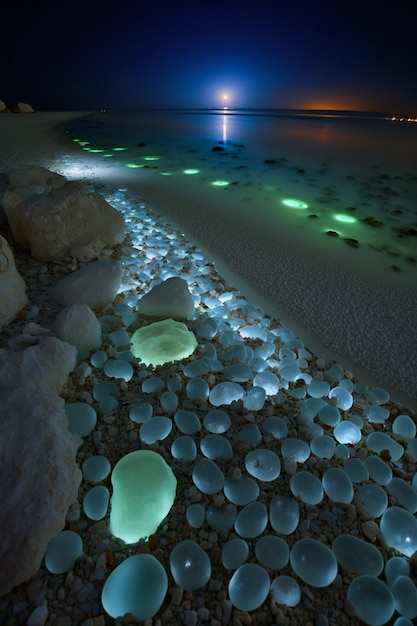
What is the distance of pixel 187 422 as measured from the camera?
99cm

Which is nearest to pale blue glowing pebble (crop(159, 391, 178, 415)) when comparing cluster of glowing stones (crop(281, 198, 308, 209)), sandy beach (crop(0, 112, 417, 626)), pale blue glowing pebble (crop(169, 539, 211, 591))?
sandy beach (crop(0, 112, 417, 626))

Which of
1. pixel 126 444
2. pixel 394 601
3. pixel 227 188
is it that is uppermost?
pixel 227 188

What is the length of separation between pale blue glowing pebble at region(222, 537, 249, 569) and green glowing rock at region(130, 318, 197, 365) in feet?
2.03

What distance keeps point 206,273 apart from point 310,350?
76cm

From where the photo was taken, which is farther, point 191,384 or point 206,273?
point 206,273

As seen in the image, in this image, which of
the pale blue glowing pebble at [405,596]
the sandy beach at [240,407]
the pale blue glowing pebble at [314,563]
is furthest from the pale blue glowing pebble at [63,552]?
the pale blue glowing pebble at [405,596]

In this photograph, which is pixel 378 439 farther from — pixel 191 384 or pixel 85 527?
pixel 85 527

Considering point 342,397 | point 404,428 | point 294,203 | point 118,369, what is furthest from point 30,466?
point 294,203

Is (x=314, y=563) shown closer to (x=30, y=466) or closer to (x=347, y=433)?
(x=347, y=433)

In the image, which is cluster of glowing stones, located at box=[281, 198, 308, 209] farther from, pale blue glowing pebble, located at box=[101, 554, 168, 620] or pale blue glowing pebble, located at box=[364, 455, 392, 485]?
pale blue glowing pebble, located at box=[101, 554, 168, 620]

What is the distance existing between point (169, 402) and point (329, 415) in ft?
1.67

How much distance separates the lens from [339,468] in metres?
0.90

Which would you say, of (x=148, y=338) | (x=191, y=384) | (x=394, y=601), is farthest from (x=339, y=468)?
(x=148, y=338)

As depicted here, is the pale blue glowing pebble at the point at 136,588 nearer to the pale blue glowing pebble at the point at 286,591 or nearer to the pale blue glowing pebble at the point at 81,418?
the pale blue glowing pebble at the point at 286,591
